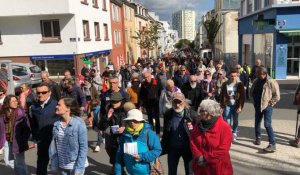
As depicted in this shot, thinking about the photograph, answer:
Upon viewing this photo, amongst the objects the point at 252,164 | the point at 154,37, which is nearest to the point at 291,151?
the point at 252,164

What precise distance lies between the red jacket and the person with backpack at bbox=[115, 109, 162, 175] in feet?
1.58

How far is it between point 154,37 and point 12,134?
45007mm

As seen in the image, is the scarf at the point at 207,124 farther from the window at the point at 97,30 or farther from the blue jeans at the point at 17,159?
the window at the point at 97,30

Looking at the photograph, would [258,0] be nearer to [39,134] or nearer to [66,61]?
[66,61]

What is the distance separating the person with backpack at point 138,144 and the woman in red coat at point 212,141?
49cm

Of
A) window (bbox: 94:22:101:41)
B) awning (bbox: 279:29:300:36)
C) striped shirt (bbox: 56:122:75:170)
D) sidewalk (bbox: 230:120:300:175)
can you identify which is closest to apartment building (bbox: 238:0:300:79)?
awning (bbox: 279:29:300:36)

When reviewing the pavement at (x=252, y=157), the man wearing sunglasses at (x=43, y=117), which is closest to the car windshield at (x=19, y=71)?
the pavement at (x=252, y=157)

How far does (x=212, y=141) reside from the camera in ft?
12.0

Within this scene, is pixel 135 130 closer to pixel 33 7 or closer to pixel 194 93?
pixel 194 93

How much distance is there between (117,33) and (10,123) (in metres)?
31.8

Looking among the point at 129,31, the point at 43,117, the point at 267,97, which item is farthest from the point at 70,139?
the point at 129,31

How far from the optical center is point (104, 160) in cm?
680

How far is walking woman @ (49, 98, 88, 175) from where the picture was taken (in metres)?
3.96

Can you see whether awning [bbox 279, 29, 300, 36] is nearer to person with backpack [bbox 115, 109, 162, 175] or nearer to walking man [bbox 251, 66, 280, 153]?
walking man [bbox 251, 66, 280, 153]
